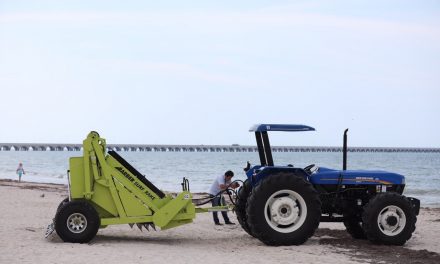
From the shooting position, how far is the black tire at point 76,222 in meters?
10.7

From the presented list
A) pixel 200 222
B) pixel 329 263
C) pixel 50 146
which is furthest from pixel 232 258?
pixel 50 146

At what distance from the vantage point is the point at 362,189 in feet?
38.0

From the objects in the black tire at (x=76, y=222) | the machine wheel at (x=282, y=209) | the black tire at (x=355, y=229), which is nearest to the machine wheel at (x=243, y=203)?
the machine wheel at (x=282, y=209)

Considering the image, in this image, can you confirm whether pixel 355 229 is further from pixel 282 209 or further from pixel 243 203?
pixel 243 203

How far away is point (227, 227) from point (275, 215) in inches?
133

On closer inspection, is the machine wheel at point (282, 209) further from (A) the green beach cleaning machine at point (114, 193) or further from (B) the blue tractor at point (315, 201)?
(A) the green beach cleaning machine at point (114, 193)

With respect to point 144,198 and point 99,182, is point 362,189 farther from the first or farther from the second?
point 99,182

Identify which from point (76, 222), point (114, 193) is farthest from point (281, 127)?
point (76, 222)

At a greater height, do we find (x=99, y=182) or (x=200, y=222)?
(x=99, y=182)

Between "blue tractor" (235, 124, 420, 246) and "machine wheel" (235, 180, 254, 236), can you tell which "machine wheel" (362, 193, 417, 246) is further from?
"machine wheel" (235, 180, 254, 236)

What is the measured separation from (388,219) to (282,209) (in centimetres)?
174

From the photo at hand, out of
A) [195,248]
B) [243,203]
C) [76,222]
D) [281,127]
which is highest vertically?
[281,127]

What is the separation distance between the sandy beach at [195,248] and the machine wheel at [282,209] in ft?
0.68

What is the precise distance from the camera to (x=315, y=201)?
1090cm
